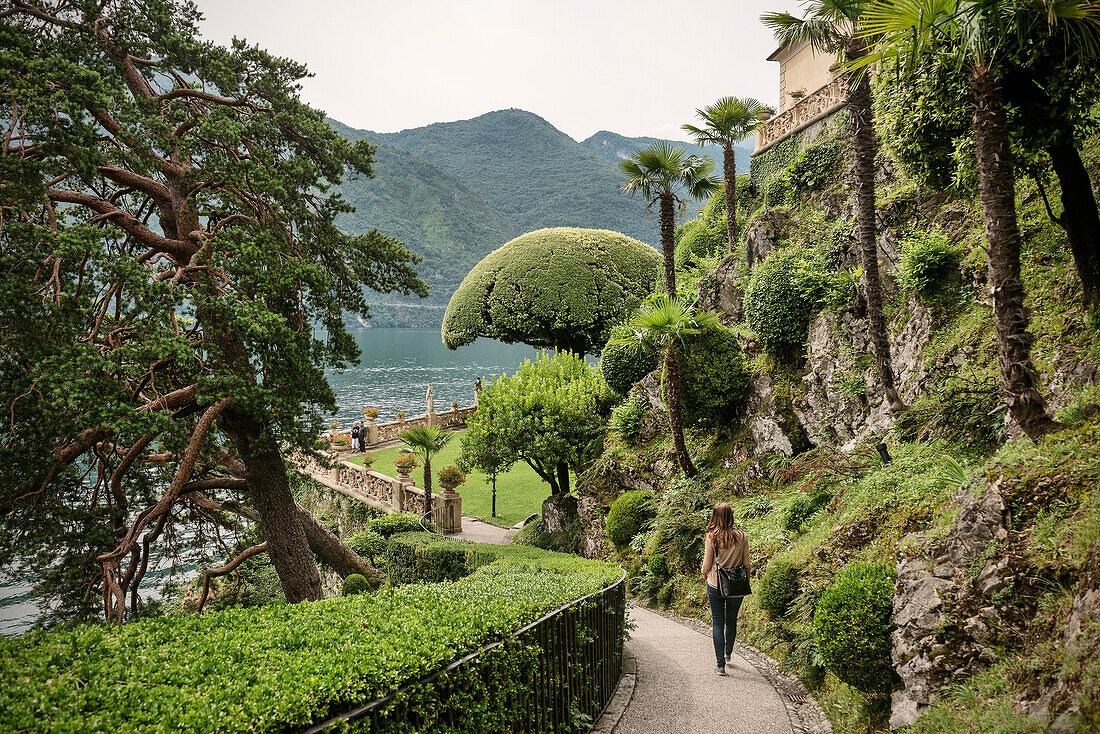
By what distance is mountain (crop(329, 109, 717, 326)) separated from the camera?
130 metres

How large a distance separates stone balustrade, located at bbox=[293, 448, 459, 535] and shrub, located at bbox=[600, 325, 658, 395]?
7.22 m

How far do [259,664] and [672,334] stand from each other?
33.6 feet

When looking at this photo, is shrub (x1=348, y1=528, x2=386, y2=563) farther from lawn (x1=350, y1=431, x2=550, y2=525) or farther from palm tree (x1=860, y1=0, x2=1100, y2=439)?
palm tree (x1=860, y1=0, x2=1100, y2=439)

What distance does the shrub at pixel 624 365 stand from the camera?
15.8 m

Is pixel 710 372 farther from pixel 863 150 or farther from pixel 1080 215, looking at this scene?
pixel 1080 215

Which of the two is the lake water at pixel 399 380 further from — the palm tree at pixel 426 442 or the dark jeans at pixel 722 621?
the dark jeans at pixel 722 621

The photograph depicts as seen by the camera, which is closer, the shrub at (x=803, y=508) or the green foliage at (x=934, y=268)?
the shrub at (x=803, y=508)

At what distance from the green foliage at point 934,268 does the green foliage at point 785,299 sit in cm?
216

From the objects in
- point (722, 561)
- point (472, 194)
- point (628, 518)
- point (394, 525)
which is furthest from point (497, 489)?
point (472, 194)

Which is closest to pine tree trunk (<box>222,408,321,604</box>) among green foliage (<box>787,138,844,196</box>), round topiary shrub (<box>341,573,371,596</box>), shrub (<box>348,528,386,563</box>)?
round topiary shrub (<box>341,573,371,596</box>)

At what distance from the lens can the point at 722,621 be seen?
648cm

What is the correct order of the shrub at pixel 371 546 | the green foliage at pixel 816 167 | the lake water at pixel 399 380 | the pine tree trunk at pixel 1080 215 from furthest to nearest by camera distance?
1. the lake water at pixel 399 380
2. the shrub at pixel 371 546
3. the green foliage at pixel 816 167
4. the pine tree trunk at pixel 1080 215

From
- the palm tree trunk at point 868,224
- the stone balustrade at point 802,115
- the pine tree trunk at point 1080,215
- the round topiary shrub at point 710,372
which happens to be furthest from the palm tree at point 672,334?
the stone balustrade at point 802,115

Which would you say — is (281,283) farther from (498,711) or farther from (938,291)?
(938,291)
